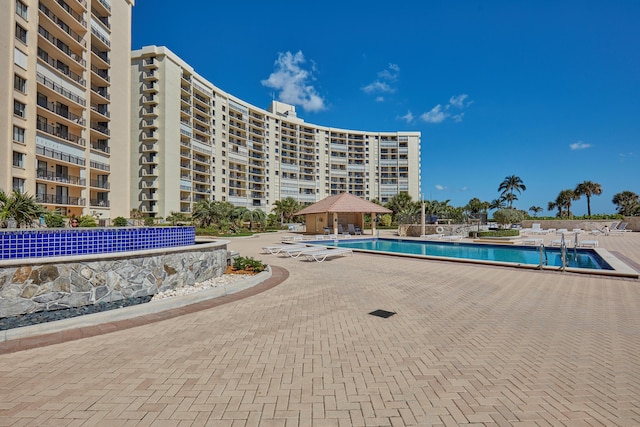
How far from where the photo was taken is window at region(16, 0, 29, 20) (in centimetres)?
2348

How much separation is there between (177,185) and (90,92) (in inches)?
702

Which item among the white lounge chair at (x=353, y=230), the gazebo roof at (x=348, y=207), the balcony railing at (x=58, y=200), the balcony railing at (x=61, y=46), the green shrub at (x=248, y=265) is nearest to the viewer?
the green shrub at (x=248, y=265)

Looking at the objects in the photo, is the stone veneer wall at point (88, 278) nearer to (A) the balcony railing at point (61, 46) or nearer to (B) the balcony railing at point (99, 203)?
(B) the balcony railing at point (99, 203)

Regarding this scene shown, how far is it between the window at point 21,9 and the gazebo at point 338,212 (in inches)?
1107

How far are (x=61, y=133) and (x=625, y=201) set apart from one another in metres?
83.7

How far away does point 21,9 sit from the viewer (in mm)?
23922

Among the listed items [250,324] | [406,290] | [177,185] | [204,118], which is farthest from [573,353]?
[204,118]

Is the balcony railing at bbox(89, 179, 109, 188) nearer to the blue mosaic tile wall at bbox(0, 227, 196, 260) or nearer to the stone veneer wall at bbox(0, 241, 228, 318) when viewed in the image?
the blue mosaic tile wall at bbox(0, 227, 196, 260)

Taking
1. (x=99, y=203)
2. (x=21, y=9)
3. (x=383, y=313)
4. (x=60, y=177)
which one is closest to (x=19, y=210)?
(x=60, y=177)

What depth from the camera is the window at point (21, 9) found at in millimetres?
23484

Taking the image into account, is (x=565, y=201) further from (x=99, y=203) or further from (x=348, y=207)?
(x=99, y=203)

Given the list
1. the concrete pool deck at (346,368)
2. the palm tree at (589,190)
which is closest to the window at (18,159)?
the concrete pool deck at (346,368)

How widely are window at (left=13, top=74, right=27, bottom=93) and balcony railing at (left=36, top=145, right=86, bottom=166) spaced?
4.48 meters

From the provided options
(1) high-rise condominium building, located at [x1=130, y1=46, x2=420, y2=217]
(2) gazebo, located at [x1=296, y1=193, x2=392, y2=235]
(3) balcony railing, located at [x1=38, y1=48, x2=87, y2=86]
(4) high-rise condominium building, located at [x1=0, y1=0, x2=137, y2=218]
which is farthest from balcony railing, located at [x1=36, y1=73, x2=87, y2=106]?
(2) gazebo, located at [x1=296, y1=193, x2=392, y2=235]
